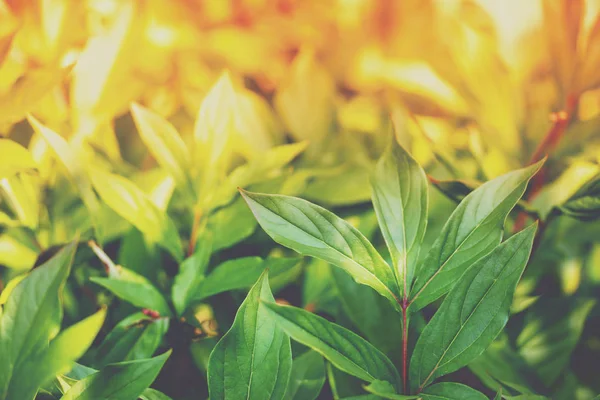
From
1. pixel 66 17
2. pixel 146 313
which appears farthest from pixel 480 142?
pixel 66 17

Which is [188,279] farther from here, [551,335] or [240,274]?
[551,335]

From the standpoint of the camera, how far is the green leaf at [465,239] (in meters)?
0.41

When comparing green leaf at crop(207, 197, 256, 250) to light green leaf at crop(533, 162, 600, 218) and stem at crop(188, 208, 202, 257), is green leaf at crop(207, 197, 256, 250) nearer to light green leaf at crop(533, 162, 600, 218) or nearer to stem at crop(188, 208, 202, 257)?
stem at crop(188, 208, 202, 257)

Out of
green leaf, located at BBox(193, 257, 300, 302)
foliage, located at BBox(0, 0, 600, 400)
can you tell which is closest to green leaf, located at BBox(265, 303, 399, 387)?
foliage, located at BBox(0, 0, 600, 400)

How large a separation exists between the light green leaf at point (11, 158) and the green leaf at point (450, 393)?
41 centimetres

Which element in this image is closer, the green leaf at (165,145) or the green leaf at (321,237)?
the green leaf at (321,237)

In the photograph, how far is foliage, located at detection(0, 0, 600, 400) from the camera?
39 centimetres

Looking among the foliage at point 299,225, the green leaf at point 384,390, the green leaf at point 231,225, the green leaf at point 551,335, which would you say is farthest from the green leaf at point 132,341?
the green leaf at point 551,335

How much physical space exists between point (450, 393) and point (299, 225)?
0.17 metres

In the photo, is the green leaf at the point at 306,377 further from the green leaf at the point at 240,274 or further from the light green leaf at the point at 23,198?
the light green leaf at the point at 23,198

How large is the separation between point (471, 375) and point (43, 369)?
1.36 feet

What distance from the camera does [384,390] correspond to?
362 millimetres

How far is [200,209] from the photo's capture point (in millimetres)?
562

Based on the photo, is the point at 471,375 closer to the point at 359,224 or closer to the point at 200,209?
the point at 359,224
